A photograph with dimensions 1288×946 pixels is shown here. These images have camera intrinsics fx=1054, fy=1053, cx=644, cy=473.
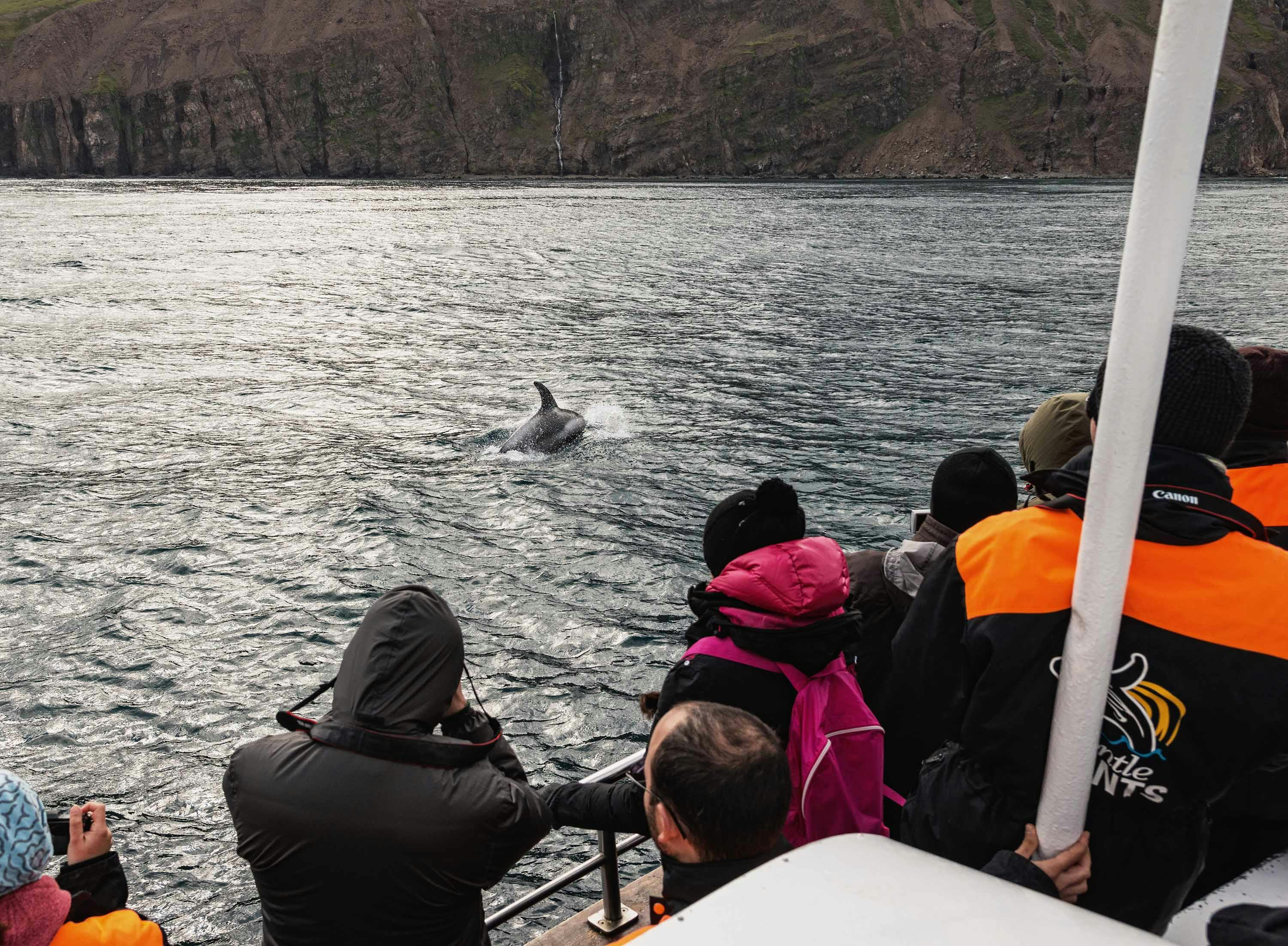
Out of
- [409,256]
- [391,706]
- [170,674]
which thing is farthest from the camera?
[409,256]

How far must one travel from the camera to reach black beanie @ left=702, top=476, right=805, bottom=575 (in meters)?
4.10

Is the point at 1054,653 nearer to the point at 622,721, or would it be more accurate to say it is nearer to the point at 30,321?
the point at 622,721

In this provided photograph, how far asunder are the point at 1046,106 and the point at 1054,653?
20919cm

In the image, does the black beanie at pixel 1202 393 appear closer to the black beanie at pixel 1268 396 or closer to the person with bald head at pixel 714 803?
the person with bald head at pixel 714 803

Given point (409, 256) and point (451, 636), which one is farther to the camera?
point (409, 256)

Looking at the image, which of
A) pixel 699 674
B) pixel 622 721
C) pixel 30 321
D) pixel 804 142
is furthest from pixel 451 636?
pixel 804 142

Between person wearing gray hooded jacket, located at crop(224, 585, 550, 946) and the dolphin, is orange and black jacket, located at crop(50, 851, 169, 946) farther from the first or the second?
the dolphin

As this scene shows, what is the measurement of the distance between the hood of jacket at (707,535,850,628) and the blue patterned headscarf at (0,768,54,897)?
2.15 m

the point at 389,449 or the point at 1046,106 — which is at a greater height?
the point at 1046,106

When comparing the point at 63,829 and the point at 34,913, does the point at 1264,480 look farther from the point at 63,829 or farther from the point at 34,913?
the point at 63,829

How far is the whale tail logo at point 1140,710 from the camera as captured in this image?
2758mm

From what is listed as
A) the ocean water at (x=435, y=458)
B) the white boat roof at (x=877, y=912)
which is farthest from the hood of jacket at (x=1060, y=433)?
the ocean water at (x=435, y=458)

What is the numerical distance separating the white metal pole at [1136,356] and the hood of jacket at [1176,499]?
0.30 meters

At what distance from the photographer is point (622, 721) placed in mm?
11445
